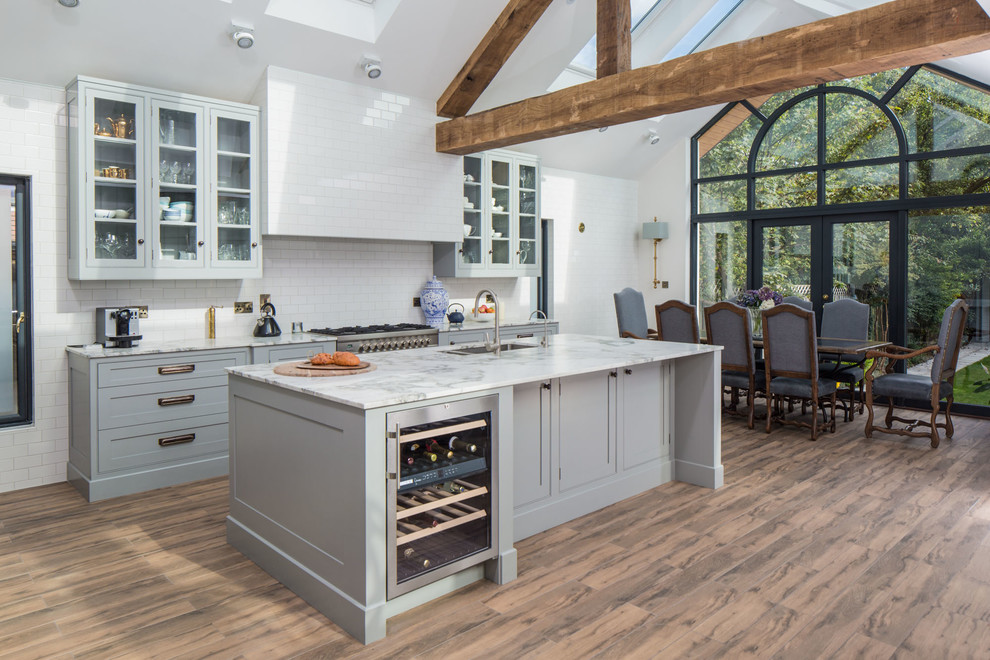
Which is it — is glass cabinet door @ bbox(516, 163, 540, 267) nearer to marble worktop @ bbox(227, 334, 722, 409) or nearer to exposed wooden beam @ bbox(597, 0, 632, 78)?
exposed wooden beam @ bbox(597, 0, 632, 78)

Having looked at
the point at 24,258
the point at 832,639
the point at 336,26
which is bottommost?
the point at 832,639

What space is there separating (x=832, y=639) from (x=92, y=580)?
10.4ft

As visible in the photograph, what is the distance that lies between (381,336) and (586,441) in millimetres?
2250

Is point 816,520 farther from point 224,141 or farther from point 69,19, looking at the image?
point 69,19

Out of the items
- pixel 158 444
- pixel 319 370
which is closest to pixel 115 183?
pixel 158 444

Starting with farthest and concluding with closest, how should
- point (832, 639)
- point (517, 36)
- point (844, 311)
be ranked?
point (844, 311), point (517, 36), point (832, 639)

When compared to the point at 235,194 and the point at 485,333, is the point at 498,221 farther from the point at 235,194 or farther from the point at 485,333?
the point at 235,194

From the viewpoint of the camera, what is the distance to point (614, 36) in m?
4.91

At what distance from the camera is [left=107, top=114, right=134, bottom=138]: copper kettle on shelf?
14.7ft

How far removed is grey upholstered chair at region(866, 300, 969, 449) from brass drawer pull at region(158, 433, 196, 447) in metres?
5.25

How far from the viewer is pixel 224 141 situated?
495cm

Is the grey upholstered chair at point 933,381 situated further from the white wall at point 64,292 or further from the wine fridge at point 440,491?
the white wall at point 64,292

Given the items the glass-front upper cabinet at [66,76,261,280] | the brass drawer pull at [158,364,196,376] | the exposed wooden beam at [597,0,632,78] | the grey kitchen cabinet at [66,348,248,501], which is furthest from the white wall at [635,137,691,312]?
the brass drawer pull at [158,364,196,376]

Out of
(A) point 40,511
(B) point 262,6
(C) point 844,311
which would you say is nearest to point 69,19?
(B) point 262,6
